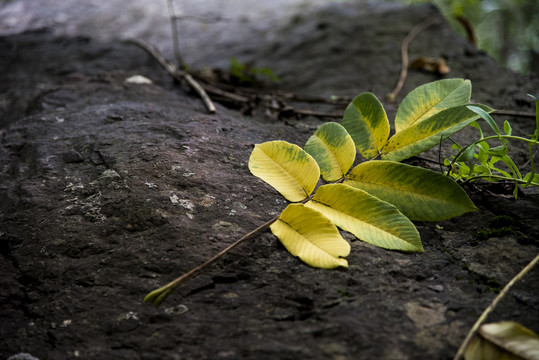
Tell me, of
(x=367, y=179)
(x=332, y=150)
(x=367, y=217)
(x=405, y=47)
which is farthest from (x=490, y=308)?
(x=405, y=47)

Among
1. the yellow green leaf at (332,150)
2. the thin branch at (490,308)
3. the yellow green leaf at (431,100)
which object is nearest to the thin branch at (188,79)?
the yellow green leaf at (332,150)

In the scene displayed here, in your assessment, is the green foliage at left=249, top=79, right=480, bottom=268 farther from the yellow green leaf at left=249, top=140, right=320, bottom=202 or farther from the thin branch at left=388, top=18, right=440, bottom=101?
the thin branch at left=388, top=18, right=440, bottom=101

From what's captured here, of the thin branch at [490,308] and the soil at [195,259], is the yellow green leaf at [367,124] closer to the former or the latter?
the soil at [195,259]

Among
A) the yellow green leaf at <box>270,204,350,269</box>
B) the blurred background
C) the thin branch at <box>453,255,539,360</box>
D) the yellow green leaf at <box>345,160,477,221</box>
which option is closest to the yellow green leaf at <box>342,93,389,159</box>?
the yellow green leaf at <box>345,160,477,221</box>

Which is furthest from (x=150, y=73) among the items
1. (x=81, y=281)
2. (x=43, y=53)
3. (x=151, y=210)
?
(x=81, y=281)

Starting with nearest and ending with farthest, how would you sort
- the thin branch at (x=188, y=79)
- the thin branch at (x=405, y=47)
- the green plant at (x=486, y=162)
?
the green plant at (x=486, y=162) < the thin branch at (x=188, y=79) < the thin branch at (x=405, y=47)

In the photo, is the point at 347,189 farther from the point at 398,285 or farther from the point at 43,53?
the point at 43,53

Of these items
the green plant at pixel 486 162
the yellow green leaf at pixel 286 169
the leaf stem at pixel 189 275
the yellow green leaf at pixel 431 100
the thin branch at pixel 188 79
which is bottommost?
the leaf stem at pixel 189 275
